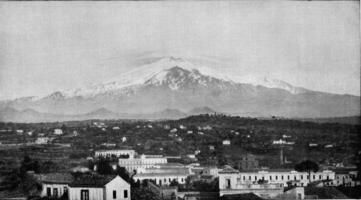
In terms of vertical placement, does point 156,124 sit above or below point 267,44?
below

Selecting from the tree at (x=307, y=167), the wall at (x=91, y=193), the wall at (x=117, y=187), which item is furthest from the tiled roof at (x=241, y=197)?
the wall at (x=91, y=193)

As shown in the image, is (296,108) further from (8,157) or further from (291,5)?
(8,157)

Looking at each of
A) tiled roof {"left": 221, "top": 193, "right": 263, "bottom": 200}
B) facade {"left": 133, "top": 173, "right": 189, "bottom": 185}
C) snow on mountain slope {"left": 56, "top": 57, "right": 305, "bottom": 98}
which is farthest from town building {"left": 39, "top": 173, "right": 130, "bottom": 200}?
tiled roof {"left": 221, "top": 193, "right": 263, "bottom": 200}

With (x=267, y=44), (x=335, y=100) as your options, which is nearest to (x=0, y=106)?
(x=267, y=44)

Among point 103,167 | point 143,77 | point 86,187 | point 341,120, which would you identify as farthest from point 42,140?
point 341,120

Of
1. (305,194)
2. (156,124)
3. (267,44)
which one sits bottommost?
(305,194)

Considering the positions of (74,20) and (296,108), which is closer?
(74,20)

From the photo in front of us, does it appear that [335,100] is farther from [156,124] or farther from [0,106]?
[0,106]

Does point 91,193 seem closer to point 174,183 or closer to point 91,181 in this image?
point 91,181
